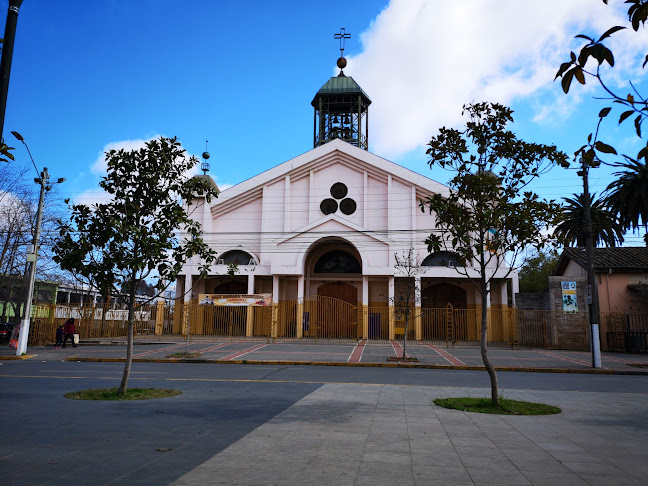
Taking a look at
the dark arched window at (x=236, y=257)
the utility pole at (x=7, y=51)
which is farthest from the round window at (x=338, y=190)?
the utility pole at (x=7, y=51)

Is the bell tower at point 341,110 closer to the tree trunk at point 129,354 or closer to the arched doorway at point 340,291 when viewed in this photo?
the arched doorway at point 340,291

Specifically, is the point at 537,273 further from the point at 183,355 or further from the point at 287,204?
the point at 183,355

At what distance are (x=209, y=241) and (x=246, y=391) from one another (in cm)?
2241

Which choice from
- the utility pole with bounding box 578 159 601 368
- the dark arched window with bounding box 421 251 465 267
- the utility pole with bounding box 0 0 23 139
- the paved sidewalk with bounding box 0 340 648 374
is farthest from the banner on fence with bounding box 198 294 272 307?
the utility pole with bounding box 0 0 23 139

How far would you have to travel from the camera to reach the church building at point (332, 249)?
2978cm

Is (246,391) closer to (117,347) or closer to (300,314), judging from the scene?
(117,347)

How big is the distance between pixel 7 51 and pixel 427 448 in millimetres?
6366

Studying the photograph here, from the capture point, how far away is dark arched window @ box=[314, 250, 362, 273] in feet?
109

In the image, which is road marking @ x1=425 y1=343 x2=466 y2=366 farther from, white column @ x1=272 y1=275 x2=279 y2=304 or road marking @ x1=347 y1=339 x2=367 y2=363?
white column @ x1=272 y1=275 x2=279 y2=304

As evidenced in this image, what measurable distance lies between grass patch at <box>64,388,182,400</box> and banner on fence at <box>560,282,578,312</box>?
21.6m

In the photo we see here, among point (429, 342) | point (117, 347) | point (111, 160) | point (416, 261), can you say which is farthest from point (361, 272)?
point (111, 160)

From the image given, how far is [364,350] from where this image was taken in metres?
23.2

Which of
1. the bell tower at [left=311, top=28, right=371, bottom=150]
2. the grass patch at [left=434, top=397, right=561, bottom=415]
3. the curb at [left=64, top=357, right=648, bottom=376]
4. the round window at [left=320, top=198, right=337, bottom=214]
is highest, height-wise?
the bell tower at [left=311, top=28, right=371, bottom=150]

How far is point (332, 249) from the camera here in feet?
109
